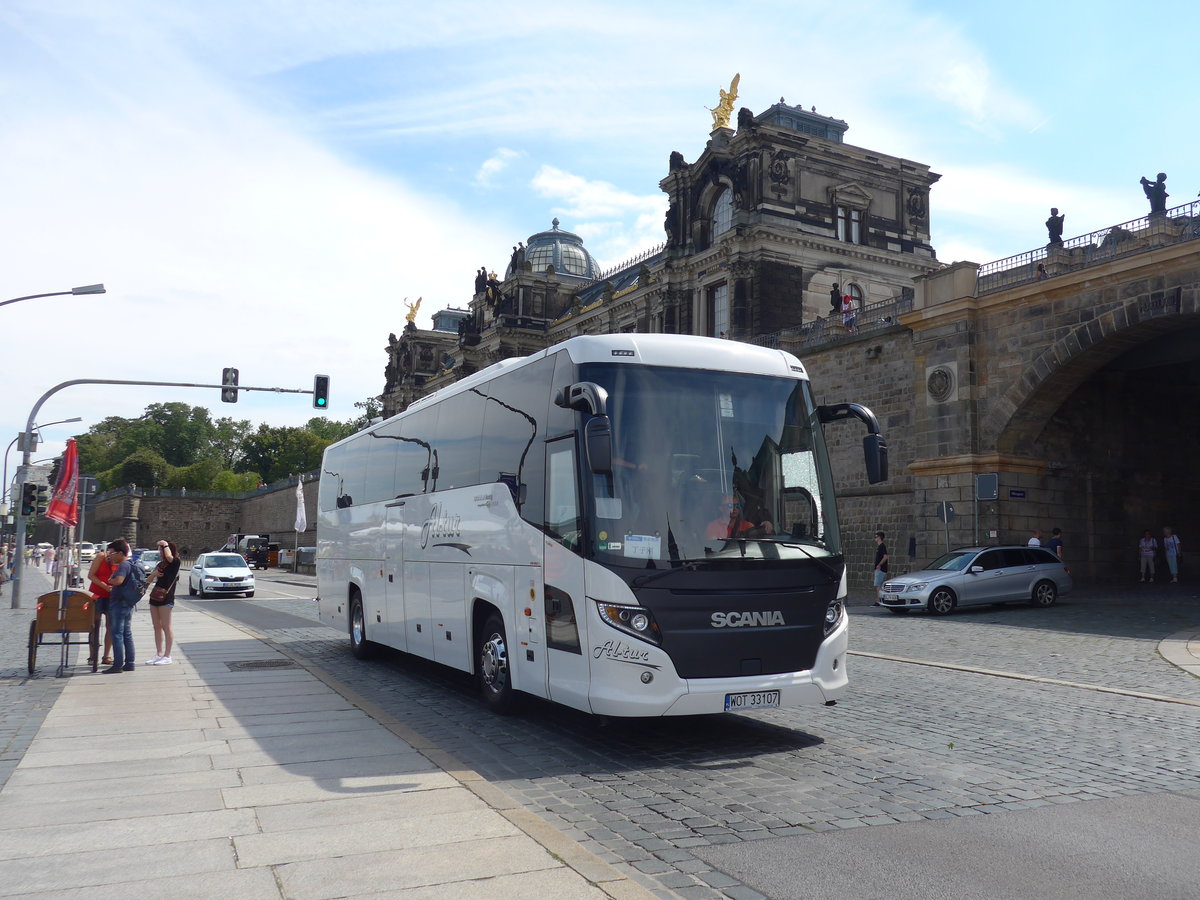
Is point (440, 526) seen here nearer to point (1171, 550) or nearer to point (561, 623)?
point (561, 623)

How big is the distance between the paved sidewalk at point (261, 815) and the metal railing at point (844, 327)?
22.5 meters

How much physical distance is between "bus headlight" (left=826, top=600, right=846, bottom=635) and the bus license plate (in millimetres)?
764

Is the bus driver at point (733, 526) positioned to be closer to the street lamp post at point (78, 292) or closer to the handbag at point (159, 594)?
the handbag at point (159, 594)

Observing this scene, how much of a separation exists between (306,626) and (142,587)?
855 cm

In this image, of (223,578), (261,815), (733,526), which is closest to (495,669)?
(733,526)

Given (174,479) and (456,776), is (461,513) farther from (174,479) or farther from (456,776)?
(174,479)

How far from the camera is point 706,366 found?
8.25m

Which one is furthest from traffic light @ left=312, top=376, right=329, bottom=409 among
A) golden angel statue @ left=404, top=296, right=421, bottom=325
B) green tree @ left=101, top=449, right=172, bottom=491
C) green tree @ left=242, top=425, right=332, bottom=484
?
green tree @ left=101, top=449, right=172, bottom=491

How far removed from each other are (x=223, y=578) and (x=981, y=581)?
78.7 feet

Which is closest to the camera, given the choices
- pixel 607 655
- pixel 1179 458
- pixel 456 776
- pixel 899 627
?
pixel 456 776

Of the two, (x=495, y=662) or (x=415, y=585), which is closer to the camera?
(x=495, y=662)

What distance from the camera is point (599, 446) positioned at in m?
6.95

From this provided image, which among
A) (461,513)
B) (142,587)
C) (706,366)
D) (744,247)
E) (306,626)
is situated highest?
(744,247)

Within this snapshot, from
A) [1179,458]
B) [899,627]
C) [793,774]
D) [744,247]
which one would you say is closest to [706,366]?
[793,774]
